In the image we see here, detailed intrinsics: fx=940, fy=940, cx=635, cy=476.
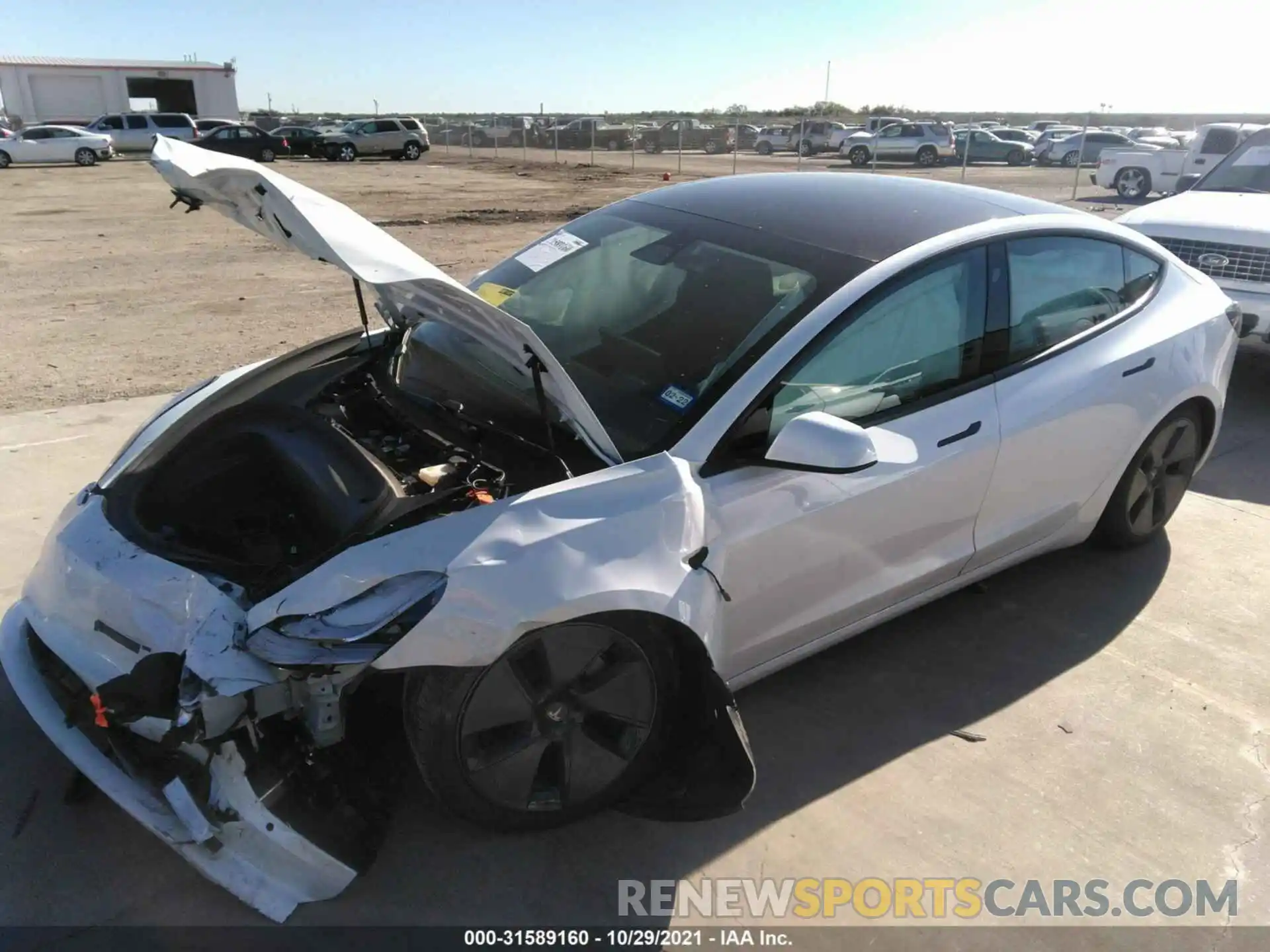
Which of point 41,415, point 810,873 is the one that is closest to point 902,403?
point 810,873

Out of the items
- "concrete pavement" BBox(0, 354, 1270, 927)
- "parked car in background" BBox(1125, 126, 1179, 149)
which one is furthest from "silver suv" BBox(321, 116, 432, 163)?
"concrete pavement" BBox(0, 354, 1270, 927)

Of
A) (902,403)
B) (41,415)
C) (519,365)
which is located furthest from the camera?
(41,415)

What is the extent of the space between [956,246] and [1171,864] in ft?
6.51

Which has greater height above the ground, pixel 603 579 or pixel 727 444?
pixel 727 444

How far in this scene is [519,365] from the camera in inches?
99.9

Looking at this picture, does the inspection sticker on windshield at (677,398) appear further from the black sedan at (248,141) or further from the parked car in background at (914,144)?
the black sedan at (248,141)

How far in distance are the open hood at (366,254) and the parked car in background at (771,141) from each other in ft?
144

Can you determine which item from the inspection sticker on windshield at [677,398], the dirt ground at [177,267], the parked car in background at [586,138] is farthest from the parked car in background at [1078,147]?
the inspection sticker on windshield at [677,398]

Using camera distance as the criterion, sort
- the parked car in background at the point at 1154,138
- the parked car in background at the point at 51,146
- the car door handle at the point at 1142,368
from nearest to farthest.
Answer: the car door handle at the point at 1142,368 < the parked car in background at the point at 51,146 < the parked car in background at the point at 1154,138

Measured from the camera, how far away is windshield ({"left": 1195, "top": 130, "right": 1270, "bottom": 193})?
24.5 feet

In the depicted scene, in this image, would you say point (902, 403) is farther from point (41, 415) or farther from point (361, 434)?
point (41, 415)

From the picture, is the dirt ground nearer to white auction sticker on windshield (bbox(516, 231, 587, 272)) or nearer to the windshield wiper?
white auction sticker on windshield (bbox(516, 231, 587, 272))

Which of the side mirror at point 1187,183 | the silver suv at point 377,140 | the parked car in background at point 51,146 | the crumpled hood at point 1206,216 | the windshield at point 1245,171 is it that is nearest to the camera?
the crumpled hood at point 1206,216

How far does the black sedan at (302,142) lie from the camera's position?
35.0m
